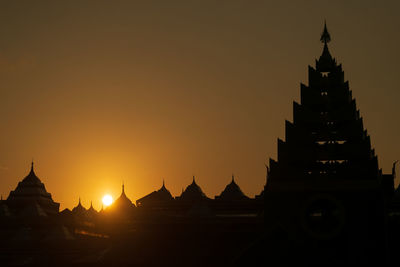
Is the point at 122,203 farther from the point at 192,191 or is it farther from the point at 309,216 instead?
the point at 309,216

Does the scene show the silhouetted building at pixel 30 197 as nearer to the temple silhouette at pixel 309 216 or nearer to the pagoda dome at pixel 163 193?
the pagoda dome at pixel 163 193

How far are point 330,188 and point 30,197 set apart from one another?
42558 millimetres

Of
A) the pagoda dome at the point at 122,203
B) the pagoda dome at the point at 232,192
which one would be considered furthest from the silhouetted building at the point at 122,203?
the pagoda dome at the point at 232,192

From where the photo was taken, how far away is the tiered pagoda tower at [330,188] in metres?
41.2

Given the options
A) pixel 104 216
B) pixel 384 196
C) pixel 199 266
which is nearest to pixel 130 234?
pixel 199 266

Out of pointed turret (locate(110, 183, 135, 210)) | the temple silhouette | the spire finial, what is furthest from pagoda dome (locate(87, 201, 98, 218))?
the spire finial

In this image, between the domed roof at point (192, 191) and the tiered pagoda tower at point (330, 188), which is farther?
the domed roof at point (192, 191)

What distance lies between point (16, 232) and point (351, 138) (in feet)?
108

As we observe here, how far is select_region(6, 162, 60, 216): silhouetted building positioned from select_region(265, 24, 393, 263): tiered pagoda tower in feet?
115

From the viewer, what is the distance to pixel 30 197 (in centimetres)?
Result: 7600

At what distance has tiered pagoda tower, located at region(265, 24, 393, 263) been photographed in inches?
1624

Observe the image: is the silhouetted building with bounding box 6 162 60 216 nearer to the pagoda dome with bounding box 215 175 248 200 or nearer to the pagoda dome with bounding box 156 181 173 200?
the pagoda dome with bounding box 156 181 173 200

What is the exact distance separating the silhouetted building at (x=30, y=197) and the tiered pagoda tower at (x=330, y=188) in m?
35.1

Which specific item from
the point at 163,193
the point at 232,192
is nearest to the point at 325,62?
the point at 232,192
